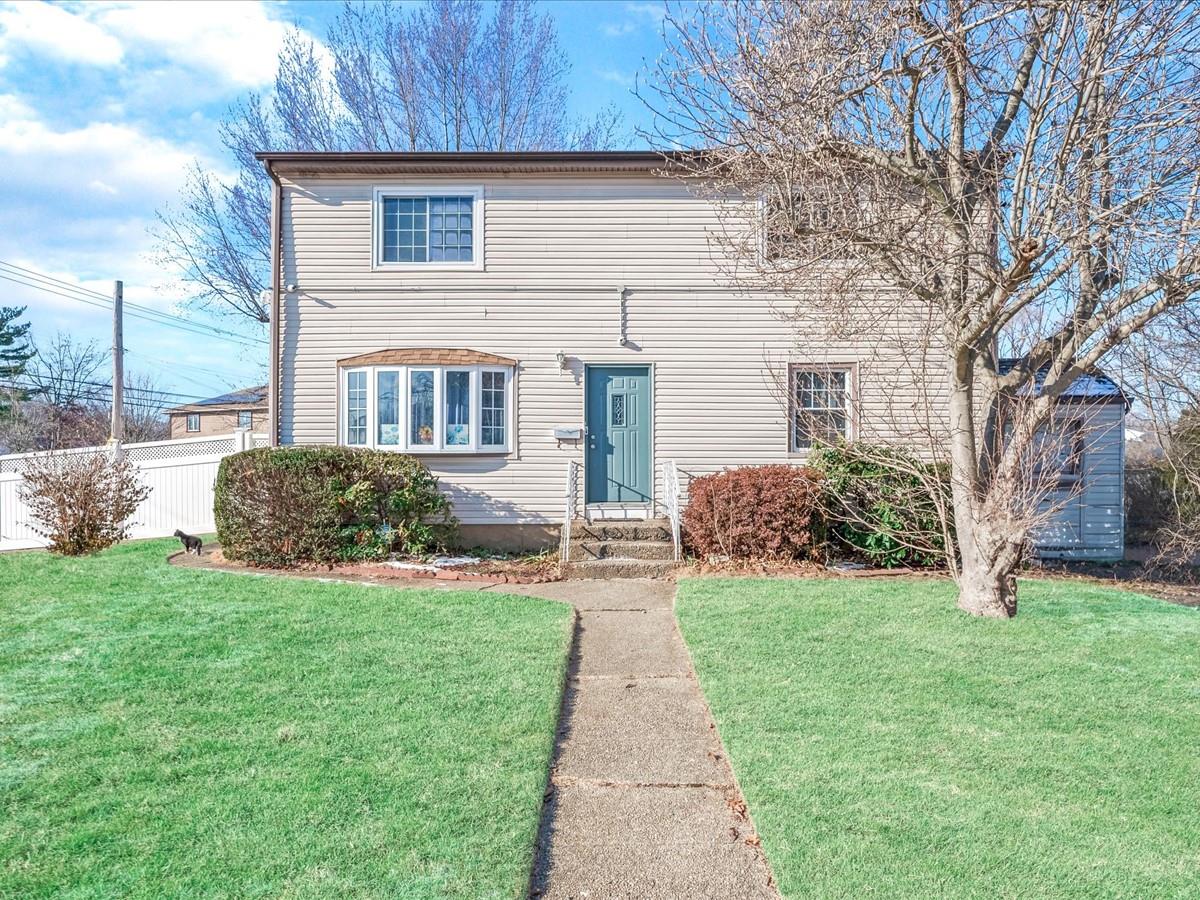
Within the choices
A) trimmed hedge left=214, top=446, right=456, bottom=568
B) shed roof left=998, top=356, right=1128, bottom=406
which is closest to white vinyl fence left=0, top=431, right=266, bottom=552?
trimmed hedge left=214, top=446, right=456, bottom=568

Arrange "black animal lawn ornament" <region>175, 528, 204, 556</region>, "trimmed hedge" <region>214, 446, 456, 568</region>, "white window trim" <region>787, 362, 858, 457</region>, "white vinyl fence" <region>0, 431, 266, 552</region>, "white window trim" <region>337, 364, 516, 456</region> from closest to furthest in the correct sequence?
"trimmed hedge" <region>214, 446, 456, 568</region> → "black animal lawn ornament" <region>175, 528, 204, 556</region> → "white window trim" <region>787, 362, 858, 457</region> → "white window trim" <region>337, 364, 516, 456</region> → "white vinyl fence" <region>0, 431, 266, 552</region>

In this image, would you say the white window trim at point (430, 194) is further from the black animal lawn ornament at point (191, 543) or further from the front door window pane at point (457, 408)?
the black animal lawn ornament at point (191, 543)

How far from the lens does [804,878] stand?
2.82 m

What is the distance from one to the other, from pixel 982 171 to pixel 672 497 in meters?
5.54

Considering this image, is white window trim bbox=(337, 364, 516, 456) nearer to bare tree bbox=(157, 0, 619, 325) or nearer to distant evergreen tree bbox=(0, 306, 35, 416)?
bare tree bbox=(157, 0, 619, 325)

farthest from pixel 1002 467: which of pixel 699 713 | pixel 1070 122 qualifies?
Result: pixel 699 713

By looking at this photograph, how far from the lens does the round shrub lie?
30.1 ft

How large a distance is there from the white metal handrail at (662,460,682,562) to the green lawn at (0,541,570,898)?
309 cm

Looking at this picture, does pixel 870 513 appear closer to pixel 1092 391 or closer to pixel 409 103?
pixel 1092 391

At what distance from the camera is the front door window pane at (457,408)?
36.7ft

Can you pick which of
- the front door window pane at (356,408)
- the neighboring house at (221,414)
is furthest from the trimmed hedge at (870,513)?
the neighboring house at (221,414)

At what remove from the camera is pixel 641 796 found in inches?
143

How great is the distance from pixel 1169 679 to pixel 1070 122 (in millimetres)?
4140

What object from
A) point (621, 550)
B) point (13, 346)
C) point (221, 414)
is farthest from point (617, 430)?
point (13, 346)
